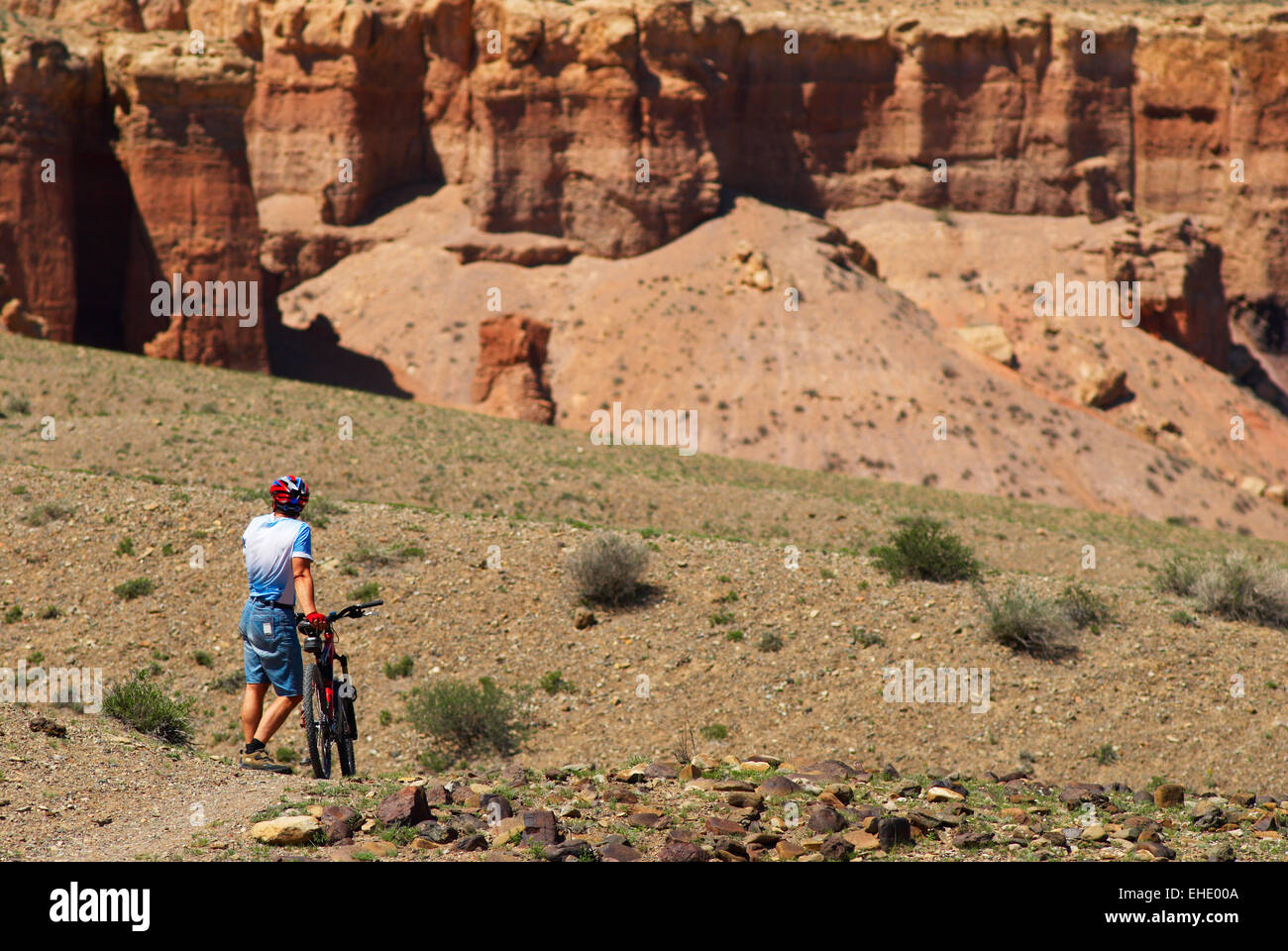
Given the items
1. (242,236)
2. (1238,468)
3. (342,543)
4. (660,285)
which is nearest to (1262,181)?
(1238,468)

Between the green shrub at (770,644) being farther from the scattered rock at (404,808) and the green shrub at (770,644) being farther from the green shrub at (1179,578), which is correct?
the scattered rock at (404,808)

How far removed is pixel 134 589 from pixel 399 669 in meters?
3.65

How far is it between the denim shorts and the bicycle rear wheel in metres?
0.11

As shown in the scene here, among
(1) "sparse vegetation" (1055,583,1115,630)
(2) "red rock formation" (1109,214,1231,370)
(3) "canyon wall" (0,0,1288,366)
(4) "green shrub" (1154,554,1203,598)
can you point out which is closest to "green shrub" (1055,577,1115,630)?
(1) "sparse vegetation" (1055,583,1115,630)

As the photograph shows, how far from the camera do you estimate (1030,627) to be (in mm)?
15625

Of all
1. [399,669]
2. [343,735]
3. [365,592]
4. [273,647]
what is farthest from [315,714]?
[365,592]

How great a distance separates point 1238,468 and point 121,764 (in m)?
54.7

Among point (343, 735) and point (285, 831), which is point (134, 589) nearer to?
point (343, 735)

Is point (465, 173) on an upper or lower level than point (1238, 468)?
upper

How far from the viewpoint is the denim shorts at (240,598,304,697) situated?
9945mm

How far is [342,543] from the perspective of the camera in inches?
699

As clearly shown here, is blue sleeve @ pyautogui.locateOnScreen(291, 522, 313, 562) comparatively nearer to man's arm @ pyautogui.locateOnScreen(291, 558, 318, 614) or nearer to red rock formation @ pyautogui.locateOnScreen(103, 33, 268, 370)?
man's arm @ pyautogui.locateOnScreen(291, 558, 318, 614)

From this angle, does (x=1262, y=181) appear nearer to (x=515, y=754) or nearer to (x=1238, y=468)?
(x=1238, y=468)

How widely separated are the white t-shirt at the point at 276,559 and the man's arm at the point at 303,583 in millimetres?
67
